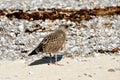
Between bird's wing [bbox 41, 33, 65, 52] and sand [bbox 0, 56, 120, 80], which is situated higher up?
bird's wing [bbox 41, 33, 65, 52]

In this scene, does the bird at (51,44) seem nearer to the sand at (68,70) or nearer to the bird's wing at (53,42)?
the bird's wing at (53,42)

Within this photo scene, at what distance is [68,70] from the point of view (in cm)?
1625

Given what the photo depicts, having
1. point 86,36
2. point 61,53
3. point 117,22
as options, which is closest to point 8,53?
point 61,53

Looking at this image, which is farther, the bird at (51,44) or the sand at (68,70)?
the bird at (51,44)

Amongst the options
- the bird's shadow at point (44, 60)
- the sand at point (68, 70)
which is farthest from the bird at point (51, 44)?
the sand at point (68, 70)

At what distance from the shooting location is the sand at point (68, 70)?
607 inches

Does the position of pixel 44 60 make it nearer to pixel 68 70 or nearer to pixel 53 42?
pixel 53 42

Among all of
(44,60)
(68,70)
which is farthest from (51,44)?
(68,70)

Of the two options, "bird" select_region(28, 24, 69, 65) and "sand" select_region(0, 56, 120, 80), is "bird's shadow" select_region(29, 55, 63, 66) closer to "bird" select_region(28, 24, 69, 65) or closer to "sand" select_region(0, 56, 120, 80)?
"sand" select_region(0, 56, 120, 80)

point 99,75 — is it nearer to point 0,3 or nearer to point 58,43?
point 58,43

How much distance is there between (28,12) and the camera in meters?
29.7

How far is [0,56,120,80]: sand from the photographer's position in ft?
50.6

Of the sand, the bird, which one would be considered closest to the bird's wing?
the bird

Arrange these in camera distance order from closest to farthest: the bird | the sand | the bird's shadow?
the sand < the bird < the bird's shadow
